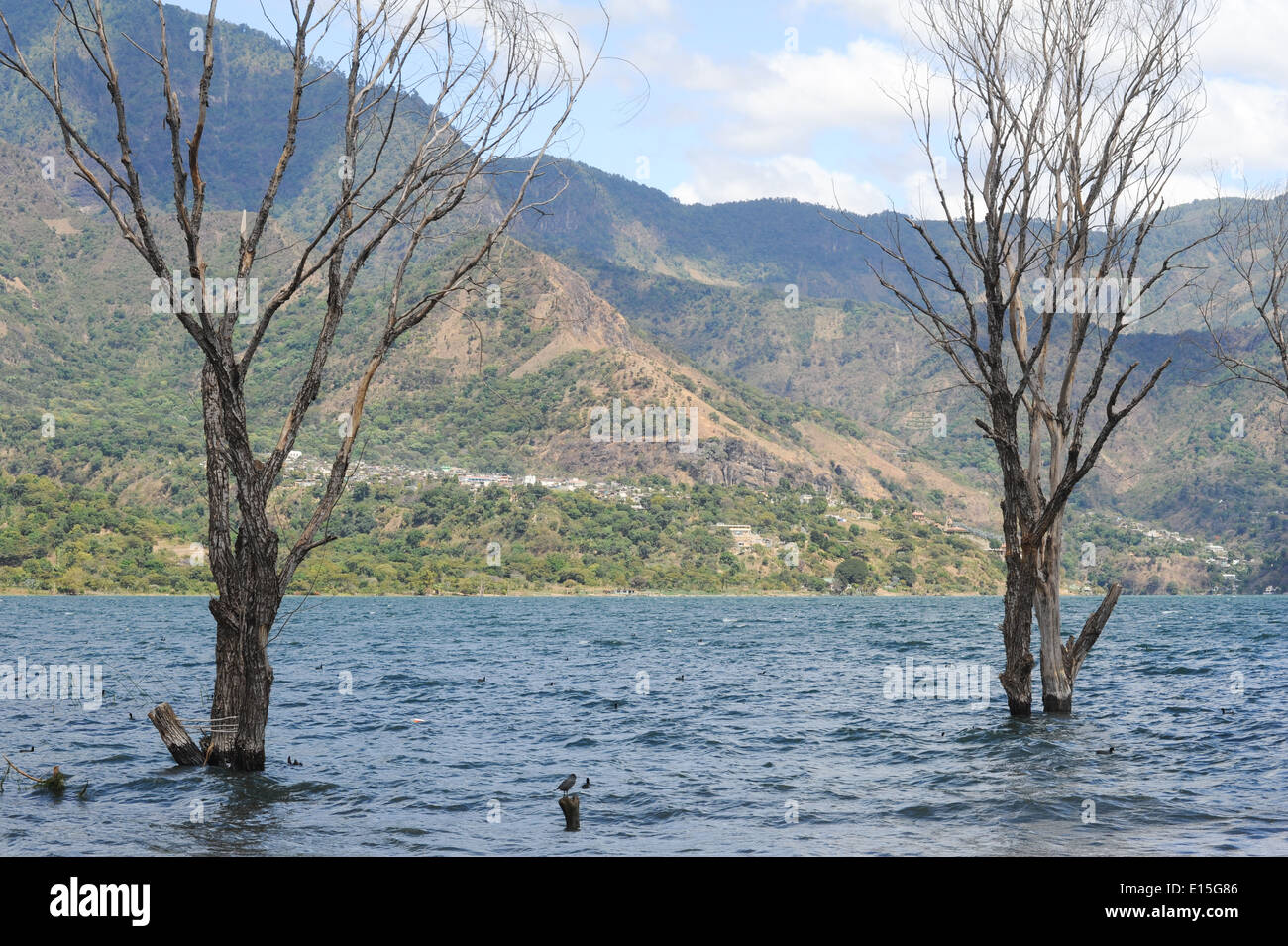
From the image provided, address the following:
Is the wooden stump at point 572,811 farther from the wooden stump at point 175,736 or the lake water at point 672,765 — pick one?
the wooden stump at point 175,736

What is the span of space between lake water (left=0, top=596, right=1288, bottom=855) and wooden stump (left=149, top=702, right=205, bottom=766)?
406mm

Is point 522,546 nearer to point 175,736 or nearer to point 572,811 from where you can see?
point 175,736

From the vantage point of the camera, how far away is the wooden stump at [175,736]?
534 inches

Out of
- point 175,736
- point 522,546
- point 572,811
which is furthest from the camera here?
point 522,546

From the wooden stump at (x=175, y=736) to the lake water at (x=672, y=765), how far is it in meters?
0.41

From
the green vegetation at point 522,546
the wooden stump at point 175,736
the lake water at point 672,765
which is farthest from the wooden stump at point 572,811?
the green vegetation at point 522,546

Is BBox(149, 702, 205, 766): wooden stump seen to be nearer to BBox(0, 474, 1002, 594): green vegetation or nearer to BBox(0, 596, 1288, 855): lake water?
BBox(0, 596, 1288, 855): lake water

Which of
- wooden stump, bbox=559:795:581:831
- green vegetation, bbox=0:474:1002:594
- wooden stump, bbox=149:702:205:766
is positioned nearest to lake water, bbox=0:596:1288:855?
wooden stump, bbox=559:795:581:831

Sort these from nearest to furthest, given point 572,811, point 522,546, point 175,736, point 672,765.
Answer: point 572,811 → point 175,736 → point 672,765 → point 522,546

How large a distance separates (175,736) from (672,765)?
25.4 ft

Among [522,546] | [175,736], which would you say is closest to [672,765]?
[175,736]

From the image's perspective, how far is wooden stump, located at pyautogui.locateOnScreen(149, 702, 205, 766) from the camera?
13562 millimetres

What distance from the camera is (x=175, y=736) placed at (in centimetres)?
1361
